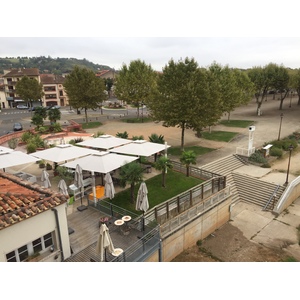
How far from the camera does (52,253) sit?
10.1 meters

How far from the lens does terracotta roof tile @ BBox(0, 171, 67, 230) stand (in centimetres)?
891

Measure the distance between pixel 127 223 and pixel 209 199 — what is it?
675cm

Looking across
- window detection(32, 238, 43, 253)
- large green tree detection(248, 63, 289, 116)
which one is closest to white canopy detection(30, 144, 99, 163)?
window detection(32, 238, 43, 253)

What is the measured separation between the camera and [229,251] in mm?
15898

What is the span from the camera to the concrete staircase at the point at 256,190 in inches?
850

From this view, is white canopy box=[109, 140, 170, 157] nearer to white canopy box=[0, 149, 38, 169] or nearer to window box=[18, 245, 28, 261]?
white canopy box=[0, 149, 38, 169]

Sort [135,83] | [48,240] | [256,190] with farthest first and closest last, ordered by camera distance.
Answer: [135,83]
[256,190]
[48,240]

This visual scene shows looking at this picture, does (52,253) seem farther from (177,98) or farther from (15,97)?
(15,97)

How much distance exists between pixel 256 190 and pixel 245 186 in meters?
1.05

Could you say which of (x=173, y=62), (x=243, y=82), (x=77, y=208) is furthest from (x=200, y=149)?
(x=243, y=82)

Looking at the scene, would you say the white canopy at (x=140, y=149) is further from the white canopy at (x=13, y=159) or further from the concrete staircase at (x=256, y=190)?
the concrete staircase at (x=256, y=190)

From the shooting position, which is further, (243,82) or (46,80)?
(46,80)

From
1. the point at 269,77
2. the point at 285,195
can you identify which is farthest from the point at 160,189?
the point at 269,77

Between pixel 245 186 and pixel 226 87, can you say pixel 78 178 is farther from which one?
pixel 226 87
